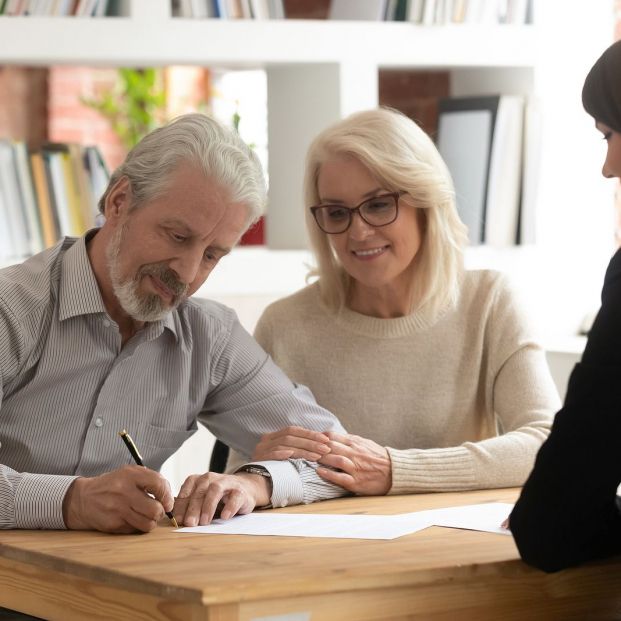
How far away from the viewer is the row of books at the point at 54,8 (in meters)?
3.49

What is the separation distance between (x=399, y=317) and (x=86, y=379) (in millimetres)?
840

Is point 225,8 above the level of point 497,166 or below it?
above

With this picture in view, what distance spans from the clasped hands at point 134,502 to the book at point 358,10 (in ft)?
7.07

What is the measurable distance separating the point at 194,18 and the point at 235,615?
7.99 feet

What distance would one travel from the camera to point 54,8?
3.53m

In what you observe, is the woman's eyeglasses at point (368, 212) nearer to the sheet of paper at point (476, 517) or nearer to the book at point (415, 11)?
the sheet of paper at point (476, 517)

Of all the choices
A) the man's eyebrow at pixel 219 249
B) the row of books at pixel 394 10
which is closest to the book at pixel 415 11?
the row of books at pixel 394 10

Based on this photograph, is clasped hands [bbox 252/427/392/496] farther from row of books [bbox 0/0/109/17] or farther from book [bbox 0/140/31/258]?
row of books [bbox 0/0/109/17]

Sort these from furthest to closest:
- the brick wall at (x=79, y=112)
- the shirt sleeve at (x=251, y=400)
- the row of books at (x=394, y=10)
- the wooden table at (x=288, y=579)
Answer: the brick wall at (x=79, y=112)
the row of books at (x=394, y=10)
the shirt sleeve at (x=251, y=400)
the wooden table at (x=288, y=579)

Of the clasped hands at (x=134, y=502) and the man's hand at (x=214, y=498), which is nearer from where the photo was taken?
the clasped hands at (x=134, y=502)

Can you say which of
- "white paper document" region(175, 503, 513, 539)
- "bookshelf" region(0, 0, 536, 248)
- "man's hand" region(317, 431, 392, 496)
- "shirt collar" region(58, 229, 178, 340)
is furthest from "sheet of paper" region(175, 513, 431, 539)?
"bookshelf" region(0, 0, 536, 248)

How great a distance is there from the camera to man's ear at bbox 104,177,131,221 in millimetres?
2322

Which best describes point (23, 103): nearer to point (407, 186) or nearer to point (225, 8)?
point (225, 8)

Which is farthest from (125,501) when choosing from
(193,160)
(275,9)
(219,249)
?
(275,9)
